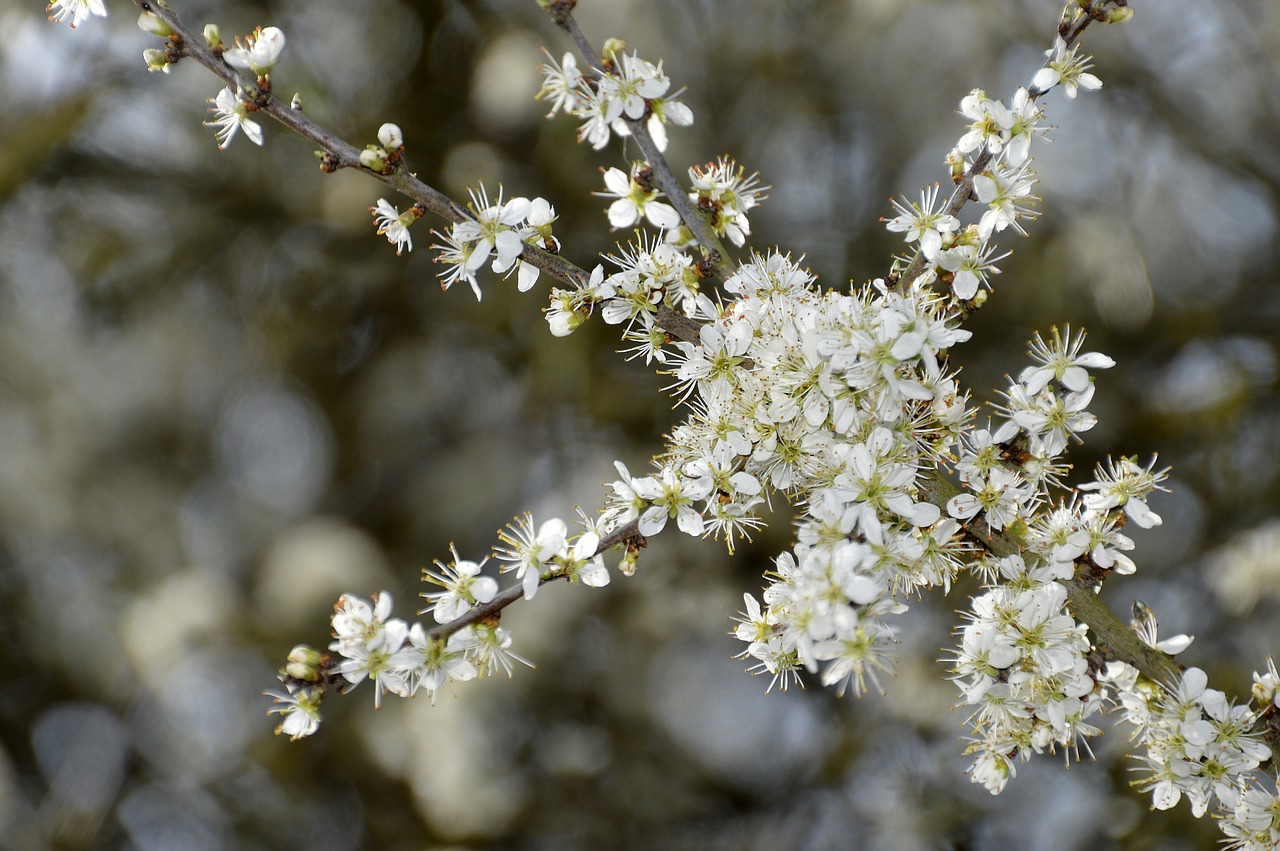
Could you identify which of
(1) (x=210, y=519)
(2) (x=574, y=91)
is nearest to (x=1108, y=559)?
(2) (x=574, y=91)

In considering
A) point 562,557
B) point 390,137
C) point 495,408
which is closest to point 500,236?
point 390,137

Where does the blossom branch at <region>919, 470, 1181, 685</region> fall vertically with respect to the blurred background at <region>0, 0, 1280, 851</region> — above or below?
below

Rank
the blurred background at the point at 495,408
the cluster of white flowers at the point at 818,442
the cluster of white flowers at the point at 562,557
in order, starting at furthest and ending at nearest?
the blurred background at the point at 495,408 < the cluster of white flowers at the point at 562,557 < the cluster of white flowers at the point at 818,442

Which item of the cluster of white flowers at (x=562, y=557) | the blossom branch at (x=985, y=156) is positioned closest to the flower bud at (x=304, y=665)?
the cluster of white flowers at (x=562, y=557)

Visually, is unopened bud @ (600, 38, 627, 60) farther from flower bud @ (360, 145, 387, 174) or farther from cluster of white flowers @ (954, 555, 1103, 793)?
cluster of white flowers @ (954, 555, 1103, 793)

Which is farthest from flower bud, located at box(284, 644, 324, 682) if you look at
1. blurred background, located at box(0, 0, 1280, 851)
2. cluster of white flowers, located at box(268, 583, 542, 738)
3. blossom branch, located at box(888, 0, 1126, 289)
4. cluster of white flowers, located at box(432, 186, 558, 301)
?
blurred background, located at box(0, 0, 1280, 851)

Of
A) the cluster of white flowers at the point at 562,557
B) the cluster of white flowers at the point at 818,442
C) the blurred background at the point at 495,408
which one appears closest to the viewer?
the cluster of white flowers at the point at 818,442

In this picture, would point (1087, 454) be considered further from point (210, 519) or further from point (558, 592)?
point (210, 519)

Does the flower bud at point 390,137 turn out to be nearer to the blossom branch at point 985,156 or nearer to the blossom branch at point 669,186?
the blossom branch at point 669,186
